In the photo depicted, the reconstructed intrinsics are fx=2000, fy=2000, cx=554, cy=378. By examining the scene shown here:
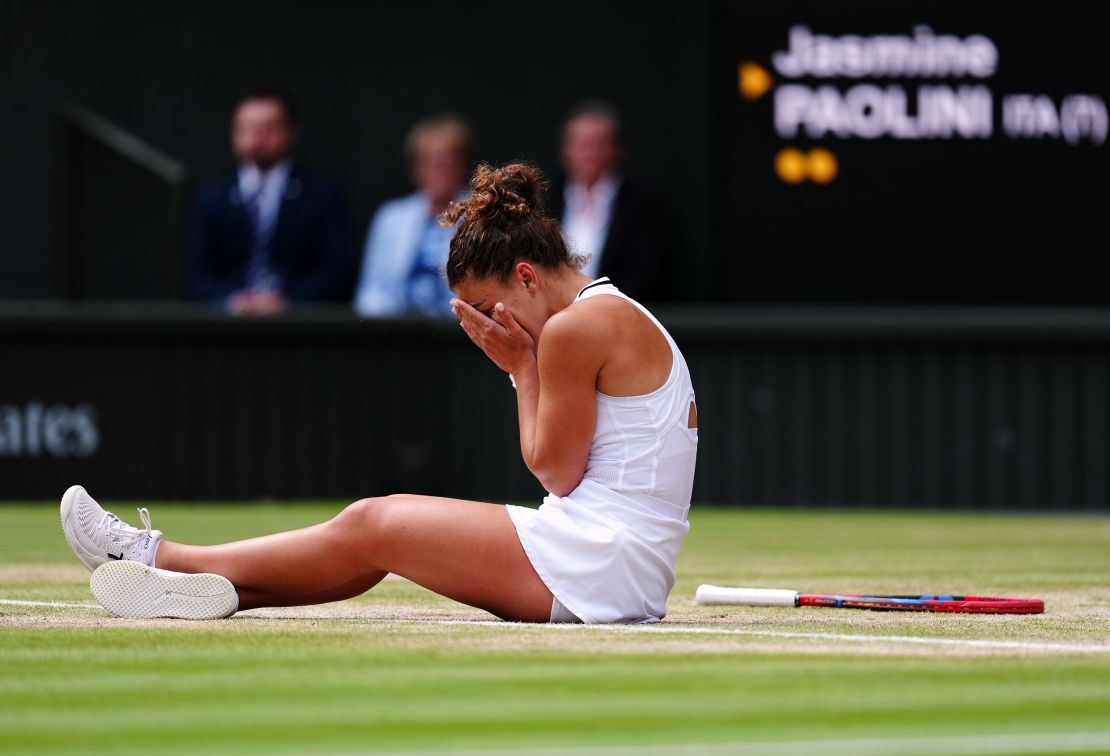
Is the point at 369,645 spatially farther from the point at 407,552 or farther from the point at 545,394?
the point at 545,394

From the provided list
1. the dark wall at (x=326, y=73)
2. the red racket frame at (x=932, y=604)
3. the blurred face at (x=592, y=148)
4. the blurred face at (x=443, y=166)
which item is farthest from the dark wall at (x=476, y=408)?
the red racket frame at (x=932, y=604)

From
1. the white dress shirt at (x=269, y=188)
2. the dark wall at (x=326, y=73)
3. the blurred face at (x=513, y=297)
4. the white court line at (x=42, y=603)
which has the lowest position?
the white court line at (x=42, y=603)

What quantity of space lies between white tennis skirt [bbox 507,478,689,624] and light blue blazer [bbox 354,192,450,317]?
25.6 feet

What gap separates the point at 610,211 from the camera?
42.1 ft

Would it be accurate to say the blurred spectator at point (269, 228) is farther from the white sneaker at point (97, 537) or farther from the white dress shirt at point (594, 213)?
the white sneaker at point (97, 537)

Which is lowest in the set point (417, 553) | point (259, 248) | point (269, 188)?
point (417, 553)

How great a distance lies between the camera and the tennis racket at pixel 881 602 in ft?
19.6

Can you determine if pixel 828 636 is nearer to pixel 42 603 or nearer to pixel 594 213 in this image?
pixel 42 603

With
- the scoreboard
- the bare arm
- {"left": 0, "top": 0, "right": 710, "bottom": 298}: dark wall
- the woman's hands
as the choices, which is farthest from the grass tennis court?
{"left": 0, "top": 0, "right": 710, "bottom": 298}: dark wall

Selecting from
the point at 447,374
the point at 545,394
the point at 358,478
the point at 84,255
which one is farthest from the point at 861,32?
the point at 545,394

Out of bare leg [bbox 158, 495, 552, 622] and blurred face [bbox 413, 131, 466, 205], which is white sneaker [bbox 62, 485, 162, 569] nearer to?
bare leg [bbox 158, 495, 552, 622]

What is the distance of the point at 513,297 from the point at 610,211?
7.51m

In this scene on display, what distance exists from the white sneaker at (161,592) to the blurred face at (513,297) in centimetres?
101

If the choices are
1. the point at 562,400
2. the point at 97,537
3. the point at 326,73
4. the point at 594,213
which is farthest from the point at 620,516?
the point at 326,73
